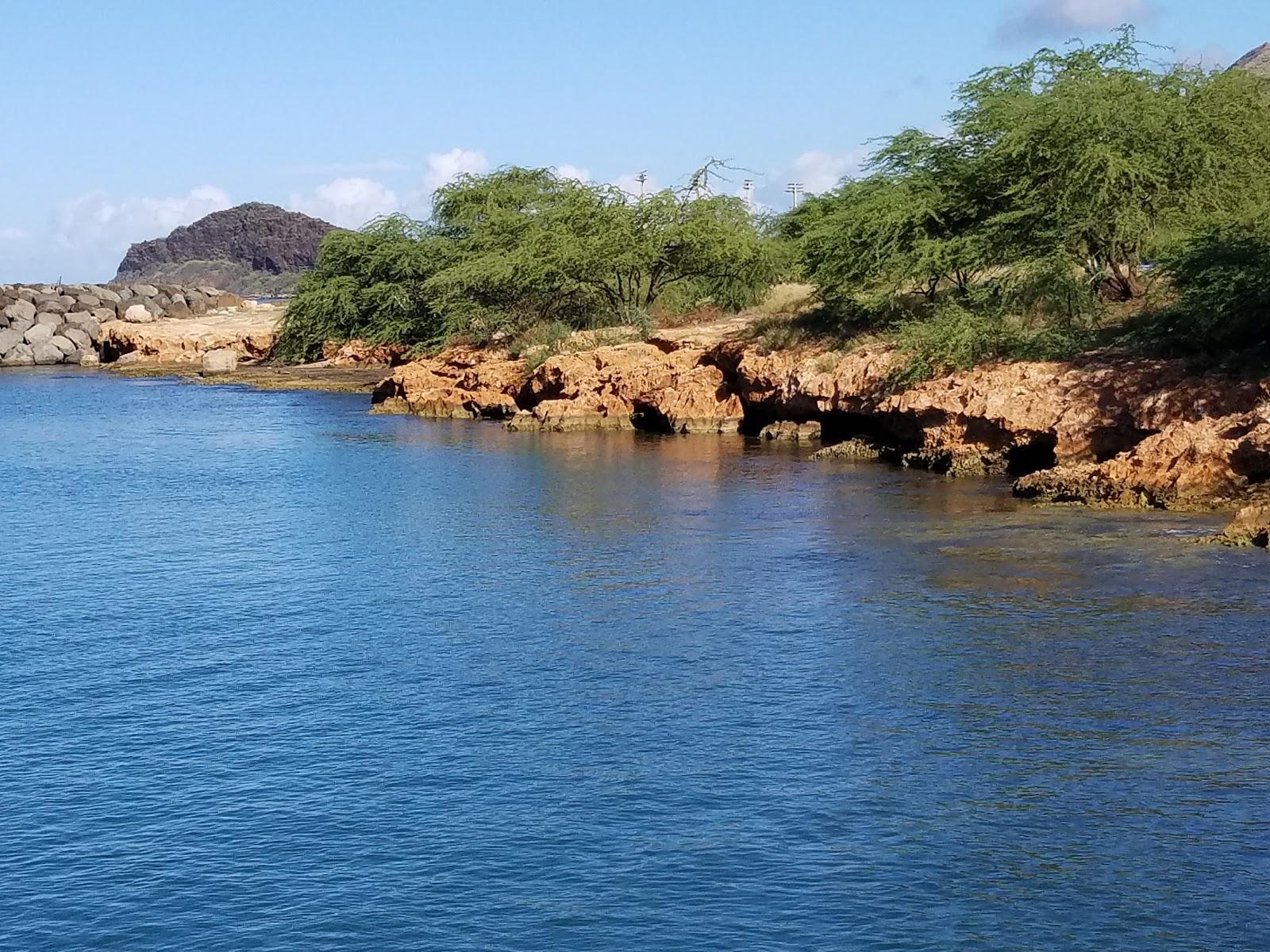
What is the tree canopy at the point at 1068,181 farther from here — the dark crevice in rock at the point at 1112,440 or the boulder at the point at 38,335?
the boulder at the point at 38,335

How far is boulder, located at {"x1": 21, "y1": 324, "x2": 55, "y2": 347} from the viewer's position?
87750 millimetres

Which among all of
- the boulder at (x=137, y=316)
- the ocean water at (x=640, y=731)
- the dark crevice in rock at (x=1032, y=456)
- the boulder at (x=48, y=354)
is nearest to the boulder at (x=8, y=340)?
the boulder at (x=48, y=354)

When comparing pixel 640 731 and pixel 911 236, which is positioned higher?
pixel 911 236

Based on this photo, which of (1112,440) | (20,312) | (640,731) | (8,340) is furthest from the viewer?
(20,312)

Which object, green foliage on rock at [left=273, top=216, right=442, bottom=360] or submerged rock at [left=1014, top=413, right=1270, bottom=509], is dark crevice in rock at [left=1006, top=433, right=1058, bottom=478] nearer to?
submerged rock at [left=1014, top=413, right=1270, bottom=509]

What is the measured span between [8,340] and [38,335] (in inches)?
66.5

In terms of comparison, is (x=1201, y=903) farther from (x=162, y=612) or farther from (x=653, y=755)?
(x=162, y=612)

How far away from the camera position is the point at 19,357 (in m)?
86.3

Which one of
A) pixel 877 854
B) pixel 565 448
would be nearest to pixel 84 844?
pixel 877 854

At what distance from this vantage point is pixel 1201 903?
11.7m

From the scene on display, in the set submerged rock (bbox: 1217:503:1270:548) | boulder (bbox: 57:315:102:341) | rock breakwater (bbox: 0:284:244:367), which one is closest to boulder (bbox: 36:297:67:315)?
rock breakwater (bbox: 0:284:244:367)

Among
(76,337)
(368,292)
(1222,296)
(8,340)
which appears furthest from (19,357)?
(1222,296)

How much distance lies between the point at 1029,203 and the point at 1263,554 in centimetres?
1889

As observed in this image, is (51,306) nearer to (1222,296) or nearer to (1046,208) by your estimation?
(1046,208)
